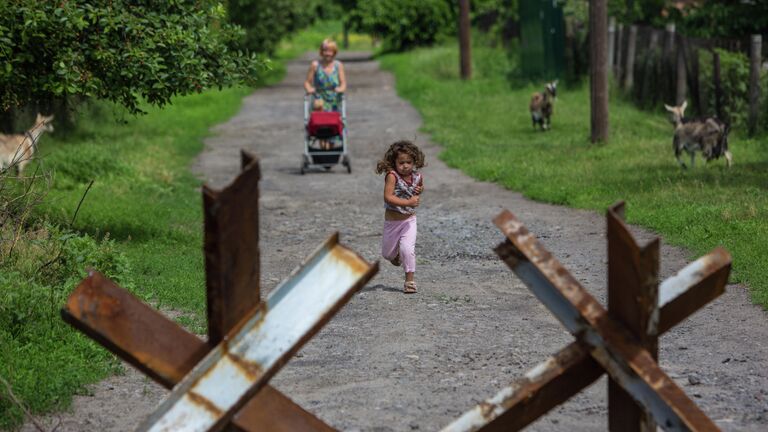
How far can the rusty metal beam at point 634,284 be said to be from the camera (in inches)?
148

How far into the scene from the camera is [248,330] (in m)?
3.67

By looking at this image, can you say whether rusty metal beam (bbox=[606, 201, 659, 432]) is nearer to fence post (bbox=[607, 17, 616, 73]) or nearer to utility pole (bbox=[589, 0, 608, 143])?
utility pole (bbox=[589, 0, 608, 143])

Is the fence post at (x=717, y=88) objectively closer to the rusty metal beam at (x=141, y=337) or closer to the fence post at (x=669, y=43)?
the fence post at (x=669, y=43)

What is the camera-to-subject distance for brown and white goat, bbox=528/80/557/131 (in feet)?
73.6

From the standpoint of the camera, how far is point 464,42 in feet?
114

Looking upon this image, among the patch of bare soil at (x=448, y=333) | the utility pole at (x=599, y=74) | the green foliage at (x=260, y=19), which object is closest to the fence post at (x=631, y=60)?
the utility pole at (x=599, y=74)

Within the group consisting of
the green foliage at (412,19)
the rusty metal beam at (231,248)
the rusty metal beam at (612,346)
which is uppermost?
the rusty metal beam at (231,248)

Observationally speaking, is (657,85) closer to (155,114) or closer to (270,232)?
(155,114)

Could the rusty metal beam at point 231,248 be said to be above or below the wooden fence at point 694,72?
above

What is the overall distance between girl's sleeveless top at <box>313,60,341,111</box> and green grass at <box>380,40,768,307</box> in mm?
1939

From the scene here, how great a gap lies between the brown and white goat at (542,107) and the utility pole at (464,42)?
1170cm

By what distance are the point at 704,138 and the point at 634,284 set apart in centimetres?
1278

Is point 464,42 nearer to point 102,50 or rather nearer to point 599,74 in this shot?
point 599,74

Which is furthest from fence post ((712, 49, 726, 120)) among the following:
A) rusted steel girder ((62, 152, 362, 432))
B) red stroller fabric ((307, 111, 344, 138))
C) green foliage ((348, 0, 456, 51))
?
green foliage ((348, 0, 456, 51))
